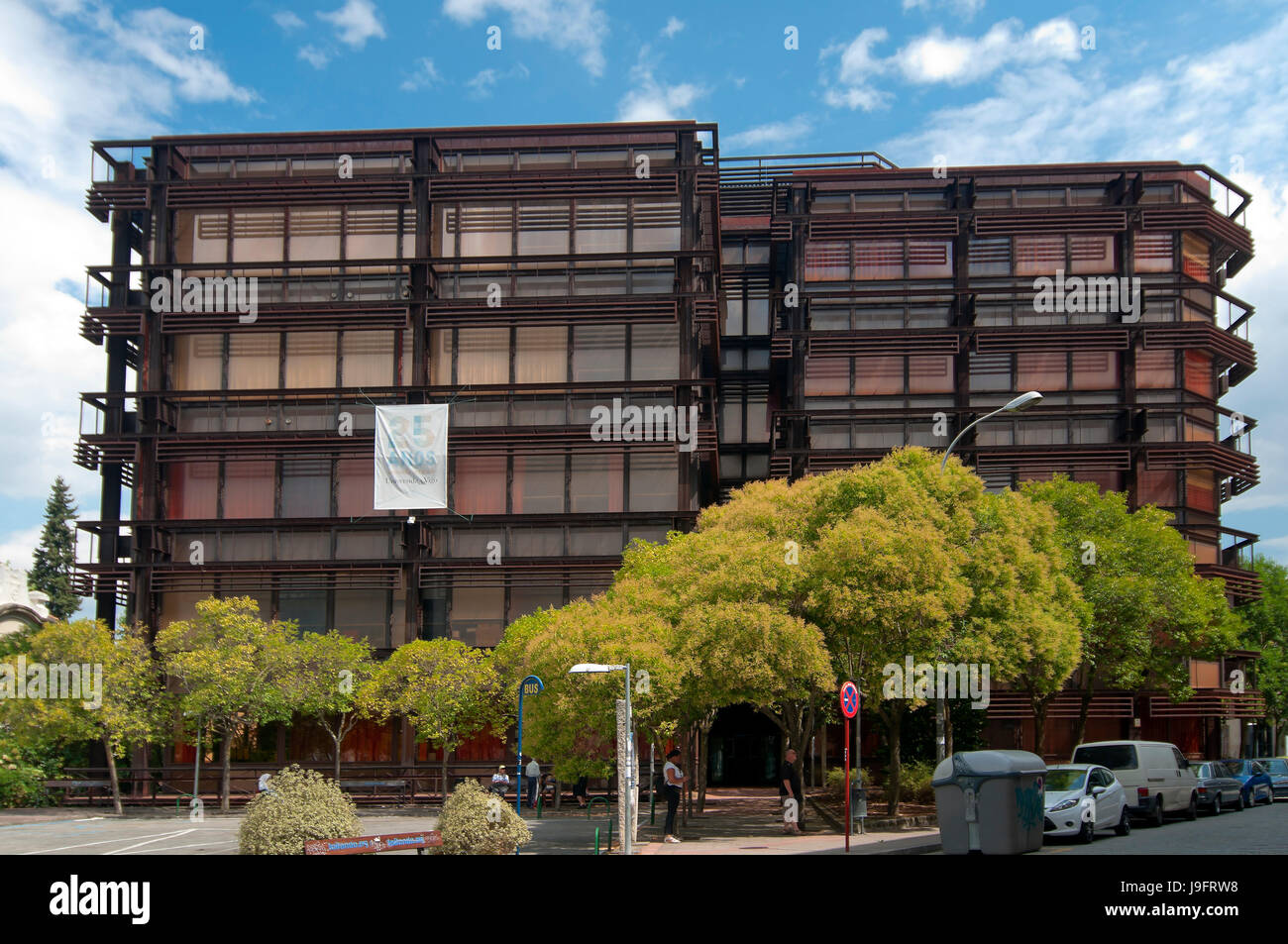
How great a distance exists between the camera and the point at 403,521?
49.7 metres

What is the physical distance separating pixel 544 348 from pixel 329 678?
16691 millimetres

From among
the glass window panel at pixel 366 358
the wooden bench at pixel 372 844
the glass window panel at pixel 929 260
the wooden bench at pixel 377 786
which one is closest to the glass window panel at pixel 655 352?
the glass window panel at pixel 366 358

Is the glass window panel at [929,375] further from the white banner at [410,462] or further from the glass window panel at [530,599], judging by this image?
the white banner at [410,462]

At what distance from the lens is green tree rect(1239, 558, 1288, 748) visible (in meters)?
66.9

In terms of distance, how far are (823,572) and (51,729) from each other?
90.2 ft

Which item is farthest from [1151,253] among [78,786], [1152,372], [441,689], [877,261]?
[78,786]

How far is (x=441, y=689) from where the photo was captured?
40.6 m

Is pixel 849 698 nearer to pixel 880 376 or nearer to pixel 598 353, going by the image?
pixel 598 353

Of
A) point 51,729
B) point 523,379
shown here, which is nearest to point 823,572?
point 523,379

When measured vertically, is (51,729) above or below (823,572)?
below

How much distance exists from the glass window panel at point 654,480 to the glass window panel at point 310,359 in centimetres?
1378

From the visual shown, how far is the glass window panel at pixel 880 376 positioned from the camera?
53.8 m
